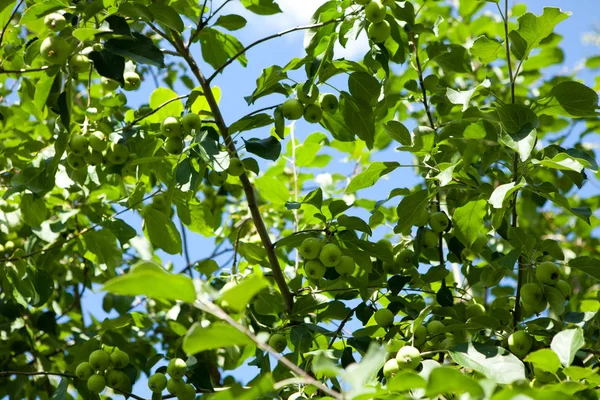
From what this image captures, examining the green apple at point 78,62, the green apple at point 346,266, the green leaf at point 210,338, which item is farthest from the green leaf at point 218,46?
the green leaf at point 210,338

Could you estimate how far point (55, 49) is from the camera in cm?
267

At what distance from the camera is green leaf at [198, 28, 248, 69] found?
333cm

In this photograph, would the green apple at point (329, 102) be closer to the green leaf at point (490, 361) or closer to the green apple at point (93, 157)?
the green apple at point (93, 157)

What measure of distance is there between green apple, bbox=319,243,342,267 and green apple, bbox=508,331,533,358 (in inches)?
29.0

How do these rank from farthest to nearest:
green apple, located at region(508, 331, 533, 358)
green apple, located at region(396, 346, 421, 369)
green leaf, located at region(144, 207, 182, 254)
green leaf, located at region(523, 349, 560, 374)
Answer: green leaf, located at region(144, 207, 182, 254) → green apple, located at region(508, 331, 533, 358) → green apple, located at region(396, 346, 421, 369) → green leaf, located at region(523, 349, 560, 374)

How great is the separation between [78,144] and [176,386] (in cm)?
112

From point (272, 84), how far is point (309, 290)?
0.95 meters

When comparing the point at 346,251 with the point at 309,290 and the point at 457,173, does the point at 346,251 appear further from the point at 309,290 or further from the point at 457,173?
the point at 457,173

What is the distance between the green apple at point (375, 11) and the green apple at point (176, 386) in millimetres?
1643

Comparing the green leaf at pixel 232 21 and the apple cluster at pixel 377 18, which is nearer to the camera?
the apple cluster at pixel 377 18

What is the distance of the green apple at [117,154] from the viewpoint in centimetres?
303

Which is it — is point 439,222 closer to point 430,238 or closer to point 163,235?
point 430,238

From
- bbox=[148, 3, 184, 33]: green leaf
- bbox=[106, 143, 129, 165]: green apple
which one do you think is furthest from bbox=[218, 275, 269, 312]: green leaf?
bbox=[106, 143, 129, 165]: green apple

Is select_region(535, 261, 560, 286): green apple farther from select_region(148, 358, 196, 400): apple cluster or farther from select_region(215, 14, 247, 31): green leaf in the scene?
select_region(215, 14, 247, 31): green leaf
